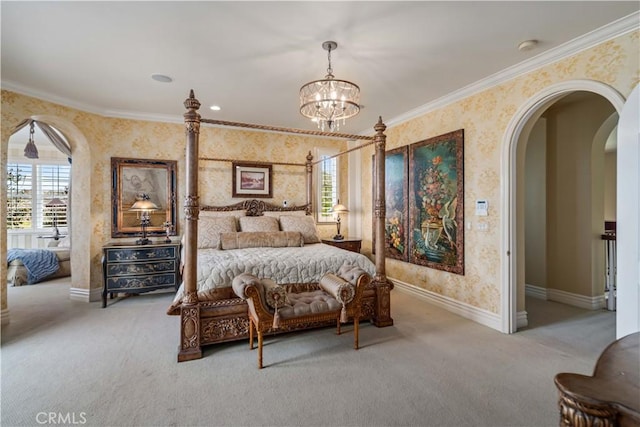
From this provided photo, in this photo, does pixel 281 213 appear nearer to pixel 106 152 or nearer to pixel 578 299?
pixel 106 152

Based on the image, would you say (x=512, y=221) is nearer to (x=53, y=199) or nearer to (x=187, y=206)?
(x=187, y=206)

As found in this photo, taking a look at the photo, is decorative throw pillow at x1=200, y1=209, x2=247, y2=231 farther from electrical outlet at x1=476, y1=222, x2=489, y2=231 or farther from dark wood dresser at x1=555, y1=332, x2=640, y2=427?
dark wood dresser at x1=555, y1=332, x2=640, y2=427

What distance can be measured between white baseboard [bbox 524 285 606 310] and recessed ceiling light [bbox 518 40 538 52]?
11.8ft

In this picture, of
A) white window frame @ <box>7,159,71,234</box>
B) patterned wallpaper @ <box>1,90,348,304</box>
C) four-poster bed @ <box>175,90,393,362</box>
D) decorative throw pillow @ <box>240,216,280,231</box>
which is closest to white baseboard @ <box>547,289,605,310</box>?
four-poster bed @ <box>175,90,393,362</box>

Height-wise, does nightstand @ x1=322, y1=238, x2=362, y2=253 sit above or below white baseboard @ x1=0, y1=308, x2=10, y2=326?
above

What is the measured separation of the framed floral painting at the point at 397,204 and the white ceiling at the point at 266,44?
3.76 feet

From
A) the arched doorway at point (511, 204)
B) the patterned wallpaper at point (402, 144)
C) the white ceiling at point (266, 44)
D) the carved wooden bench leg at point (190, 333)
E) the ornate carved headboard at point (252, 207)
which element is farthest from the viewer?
the ornate carved headboard at point (252, 207)

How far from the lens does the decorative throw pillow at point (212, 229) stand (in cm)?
454

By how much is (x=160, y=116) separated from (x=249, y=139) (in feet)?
4.90

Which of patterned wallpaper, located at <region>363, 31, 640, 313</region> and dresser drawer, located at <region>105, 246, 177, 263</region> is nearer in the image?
patterned wallpaper, located at <region>363, 31, 640, 313</region>

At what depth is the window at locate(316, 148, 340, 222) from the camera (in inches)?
244

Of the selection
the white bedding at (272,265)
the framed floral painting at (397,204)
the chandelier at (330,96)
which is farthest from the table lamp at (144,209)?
the framed floral painting at (397,204)

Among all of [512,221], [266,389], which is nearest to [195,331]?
[266,389]

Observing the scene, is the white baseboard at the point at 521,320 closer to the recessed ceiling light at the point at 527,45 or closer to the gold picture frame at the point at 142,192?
the recessed ceiling light at the point at 527,45
